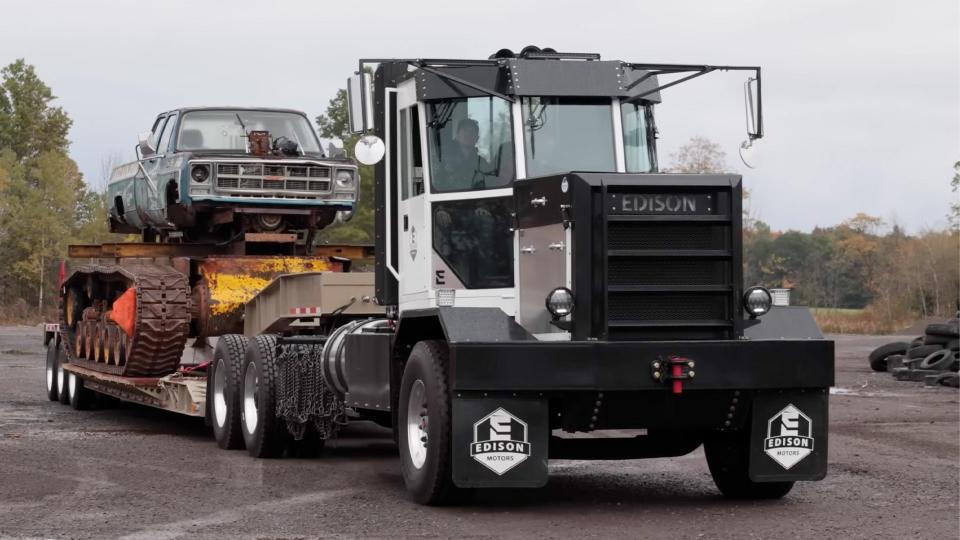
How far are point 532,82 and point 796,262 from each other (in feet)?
304

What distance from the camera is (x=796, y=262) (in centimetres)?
10150

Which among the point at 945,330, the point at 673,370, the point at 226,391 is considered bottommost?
the point at 226,391

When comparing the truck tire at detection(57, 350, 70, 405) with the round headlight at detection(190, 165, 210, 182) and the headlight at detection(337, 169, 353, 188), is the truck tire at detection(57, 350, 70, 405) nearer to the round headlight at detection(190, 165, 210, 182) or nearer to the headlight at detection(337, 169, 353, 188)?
the round headlight at detection(190, 165, 210, 182)

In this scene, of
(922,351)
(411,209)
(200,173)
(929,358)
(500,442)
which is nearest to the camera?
(500,442)

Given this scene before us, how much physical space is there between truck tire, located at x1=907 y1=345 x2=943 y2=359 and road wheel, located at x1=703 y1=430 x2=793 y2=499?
1568 cm

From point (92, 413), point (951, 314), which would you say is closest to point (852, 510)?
point (92, 413)

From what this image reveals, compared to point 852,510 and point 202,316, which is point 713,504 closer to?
point 852,510

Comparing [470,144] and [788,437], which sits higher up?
[470,144]

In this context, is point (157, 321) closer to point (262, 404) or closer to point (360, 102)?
point (262, 404)

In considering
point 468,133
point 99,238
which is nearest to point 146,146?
point 468,133

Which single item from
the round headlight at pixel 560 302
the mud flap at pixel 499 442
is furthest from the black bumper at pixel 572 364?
the round headlight at pixel 560 302

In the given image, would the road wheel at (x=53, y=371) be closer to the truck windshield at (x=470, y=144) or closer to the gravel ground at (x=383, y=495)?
the gravel ground at (x=383, y=495)

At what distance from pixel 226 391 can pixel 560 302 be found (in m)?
5.58

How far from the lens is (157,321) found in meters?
16.7
